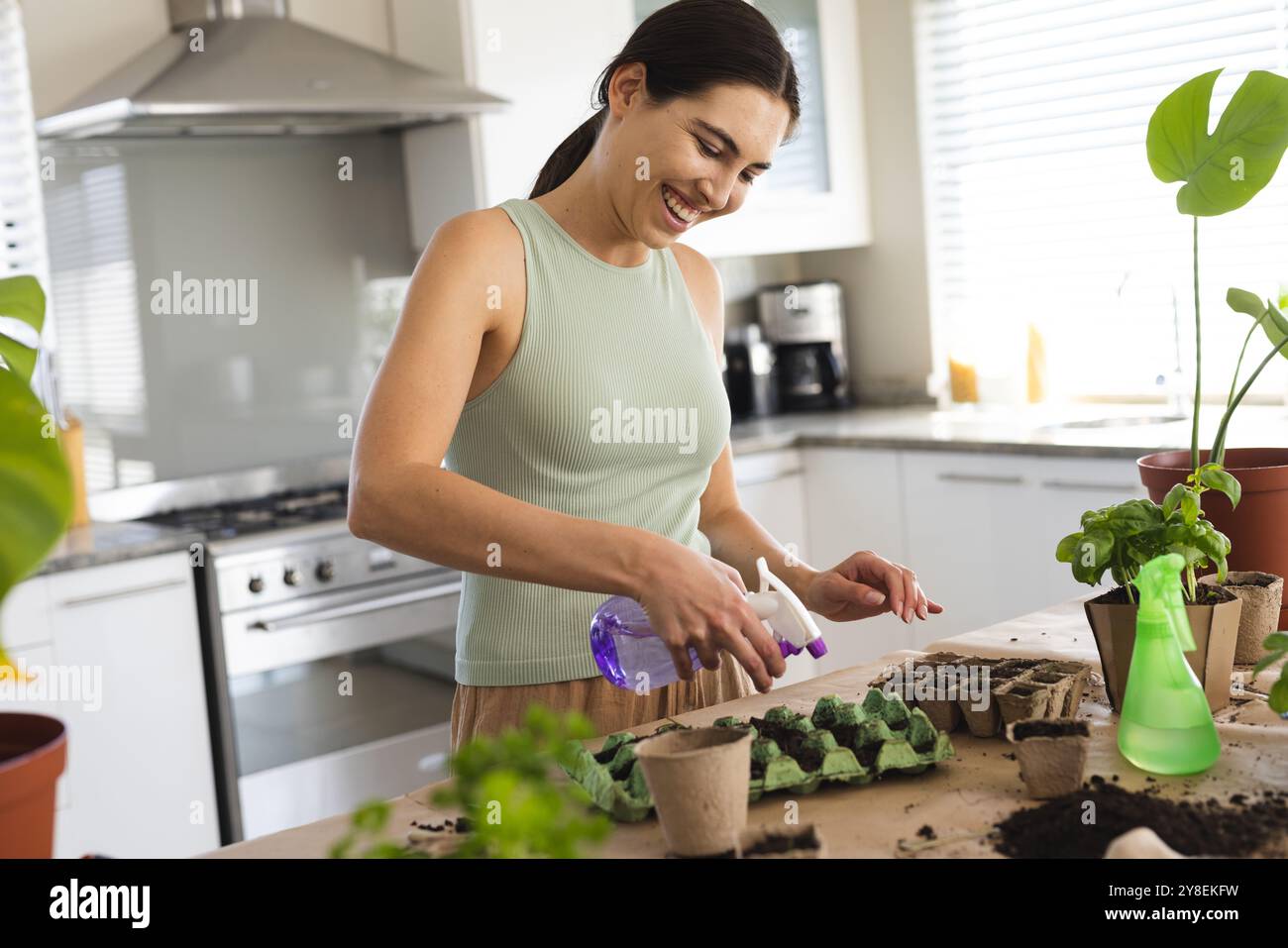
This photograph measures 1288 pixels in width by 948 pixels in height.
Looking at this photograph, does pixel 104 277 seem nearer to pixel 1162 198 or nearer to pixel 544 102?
pixel 544 102

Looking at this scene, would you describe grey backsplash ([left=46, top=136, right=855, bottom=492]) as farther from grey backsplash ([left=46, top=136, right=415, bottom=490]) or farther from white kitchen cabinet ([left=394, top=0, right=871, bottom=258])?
white kitchen cabinet ([left=394, top=0, right=871, bottom=258])

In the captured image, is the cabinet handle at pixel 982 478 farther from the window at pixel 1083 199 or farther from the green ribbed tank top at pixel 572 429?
the green ribbed tank top at pixel 572 429

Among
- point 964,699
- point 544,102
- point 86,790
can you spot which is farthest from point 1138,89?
point 86,790

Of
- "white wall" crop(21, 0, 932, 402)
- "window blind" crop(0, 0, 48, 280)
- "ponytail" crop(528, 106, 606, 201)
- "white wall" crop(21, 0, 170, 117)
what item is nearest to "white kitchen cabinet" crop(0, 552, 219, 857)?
"window blind" crop(0, 0, 48, 280)

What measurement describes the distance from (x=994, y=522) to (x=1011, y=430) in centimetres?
→ 25

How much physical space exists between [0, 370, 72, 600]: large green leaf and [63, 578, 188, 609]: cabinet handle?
1989 mm

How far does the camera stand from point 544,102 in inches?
124

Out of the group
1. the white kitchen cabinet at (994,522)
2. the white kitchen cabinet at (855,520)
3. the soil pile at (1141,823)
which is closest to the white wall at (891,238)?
the white kitchen cabinet at (855,520)

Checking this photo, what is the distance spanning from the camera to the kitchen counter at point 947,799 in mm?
971

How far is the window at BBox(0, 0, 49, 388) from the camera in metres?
2.75

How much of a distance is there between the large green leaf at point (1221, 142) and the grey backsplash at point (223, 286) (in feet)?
7.26

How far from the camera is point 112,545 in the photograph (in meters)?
2.49

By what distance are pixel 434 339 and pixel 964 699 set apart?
23.2 inches

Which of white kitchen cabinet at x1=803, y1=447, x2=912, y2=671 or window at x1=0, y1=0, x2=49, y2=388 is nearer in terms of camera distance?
window at x1=0, y1=0, x2=49, y2=388
